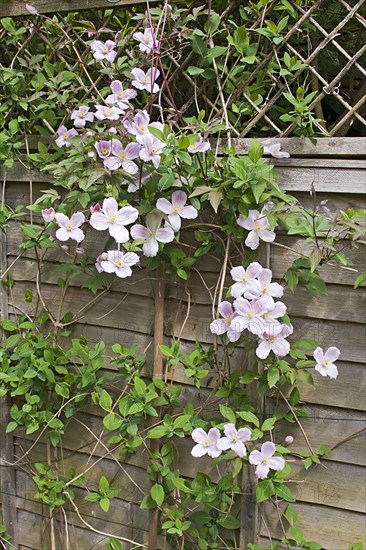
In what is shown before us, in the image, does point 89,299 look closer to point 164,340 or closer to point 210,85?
point 164,340

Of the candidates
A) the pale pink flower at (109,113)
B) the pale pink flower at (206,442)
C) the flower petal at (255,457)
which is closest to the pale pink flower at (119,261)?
the pale pink flower at (109,113)

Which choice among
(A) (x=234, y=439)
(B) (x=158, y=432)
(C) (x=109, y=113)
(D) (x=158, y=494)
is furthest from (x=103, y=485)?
(C) (x=109, y=113)

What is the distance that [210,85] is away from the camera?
72.8 inches

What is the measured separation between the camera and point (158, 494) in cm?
188

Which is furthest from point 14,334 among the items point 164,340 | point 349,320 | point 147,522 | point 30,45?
point 349,320

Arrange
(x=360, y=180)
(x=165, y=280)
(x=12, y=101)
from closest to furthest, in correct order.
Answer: (x=360, y=180) < (x=165, y=280) < (x=12, y=101)

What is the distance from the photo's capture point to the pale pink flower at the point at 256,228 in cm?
171

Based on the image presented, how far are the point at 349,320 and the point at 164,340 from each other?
0.59 metres

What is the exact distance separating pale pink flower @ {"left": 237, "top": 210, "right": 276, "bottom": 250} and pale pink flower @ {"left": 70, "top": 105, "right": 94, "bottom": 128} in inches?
22.9

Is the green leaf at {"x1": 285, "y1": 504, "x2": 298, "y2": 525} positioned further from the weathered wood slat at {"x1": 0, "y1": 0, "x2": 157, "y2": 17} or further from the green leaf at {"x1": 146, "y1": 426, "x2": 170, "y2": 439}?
the weathered wood slat at {"x1": 0, "y1": 0, "x2": 157, "y2": 17}

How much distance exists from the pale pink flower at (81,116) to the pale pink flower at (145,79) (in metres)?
0.19

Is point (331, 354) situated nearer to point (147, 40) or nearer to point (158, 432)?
point (158, 432)

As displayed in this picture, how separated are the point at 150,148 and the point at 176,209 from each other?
0.62 ft

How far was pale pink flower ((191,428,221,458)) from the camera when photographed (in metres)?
1.73
